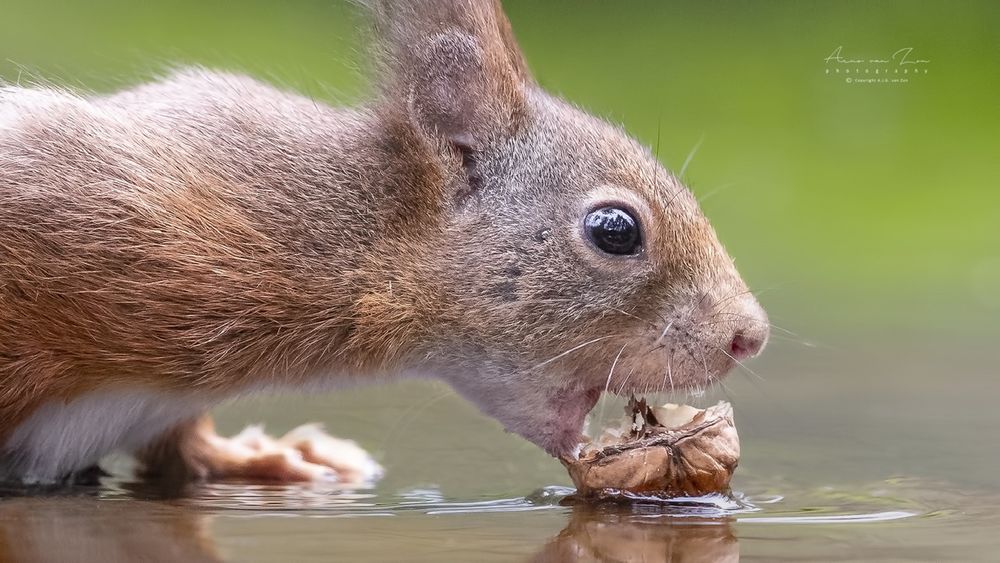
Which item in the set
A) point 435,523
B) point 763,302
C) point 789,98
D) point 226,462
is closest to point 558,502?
point 435,523

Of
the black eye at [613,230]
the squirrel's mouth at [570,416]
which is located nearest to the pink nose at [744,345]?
the squirrel's mouth at [570,416]

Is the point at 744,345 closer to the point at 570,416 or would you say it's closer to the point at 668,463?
the point at 668,463

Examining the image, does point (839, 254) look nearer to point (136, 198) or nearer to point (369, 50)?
point (369, 50)

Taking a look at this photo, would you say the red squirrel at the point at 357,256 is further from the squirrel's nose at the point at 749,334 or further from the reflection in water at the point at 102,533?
the reflection in water at the point at 102,533

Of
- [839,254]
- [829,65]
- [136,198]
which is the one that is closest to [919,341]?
[839,254]

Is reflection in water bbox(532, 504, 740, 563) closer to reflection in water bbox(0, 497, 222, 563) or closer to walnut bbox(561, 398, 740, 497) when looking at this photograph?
walnut bbox(561, 398, 740, 497)

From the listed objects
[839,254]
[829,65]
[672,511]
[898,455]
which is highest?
[829,65]
